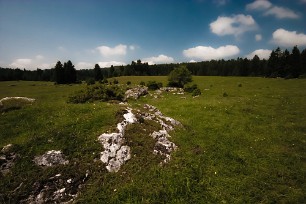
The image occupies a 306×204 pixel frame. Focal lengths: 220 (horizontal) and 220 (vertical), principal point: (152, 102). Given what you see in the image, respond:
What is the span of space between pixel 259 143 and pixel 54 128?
16.2 m

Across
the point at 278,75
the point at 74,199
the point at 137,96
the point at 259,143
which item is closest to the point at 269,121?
the point at 259,143

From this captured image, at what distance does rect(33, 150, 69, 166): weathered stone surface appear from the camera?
41.8ft

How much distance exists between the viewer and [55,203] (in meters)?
11.2

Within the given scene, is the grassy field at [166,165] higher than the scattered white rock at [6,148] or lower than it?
lower

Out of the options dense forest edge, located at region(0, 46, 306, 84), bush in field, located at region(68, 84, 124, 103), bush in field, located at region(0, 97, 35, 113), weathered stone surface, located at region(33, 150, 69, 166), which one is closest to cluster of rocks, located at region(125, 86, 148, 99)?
bush in field, located at region(68, 84, 124, 103)

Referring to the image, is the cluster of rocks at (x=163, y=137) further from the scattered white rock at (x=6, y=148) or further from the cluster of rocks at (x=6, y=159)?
the scattered white rock at (x=6, y=148)

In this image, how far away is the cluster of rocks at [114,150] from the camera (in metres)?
13.6

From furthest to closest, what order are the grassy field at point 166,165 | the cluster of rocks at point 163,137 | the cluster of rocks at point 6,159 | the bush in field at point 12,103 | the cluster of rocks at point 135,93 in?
1. the cluster of rocks at point 135,93
2. the bush in field at point 12,103
3. the cluster of rocks at point 163,137
4. the cluster of rocks at point 6,159
5. the grassy field at point 166,165

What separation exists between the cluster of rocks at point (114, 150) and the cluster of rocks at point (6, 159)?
5.00 metres

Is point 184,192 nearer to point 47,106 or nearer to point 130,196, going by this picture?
point 130,196

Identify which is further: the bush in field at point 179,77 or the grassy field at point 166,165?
the bush in field at point 179,77

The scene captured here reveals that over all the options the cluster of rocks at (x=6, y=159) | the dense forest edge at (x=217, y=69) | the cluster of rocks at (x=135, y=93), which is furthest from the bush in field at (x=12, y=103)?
the dense forest edge at (x=217, y=69)

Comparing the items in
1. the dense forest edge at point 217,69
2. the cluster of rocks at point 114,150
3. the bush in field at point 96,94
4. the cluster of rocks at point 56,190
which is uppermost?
the dense forest edge at point 217,69

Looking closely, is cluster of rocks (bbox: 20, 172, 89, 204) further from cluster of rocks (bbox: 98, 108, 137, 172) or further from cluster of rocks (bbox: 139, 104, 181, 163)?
cluster of rocks (bbox: 139, 104, 181, 163)
